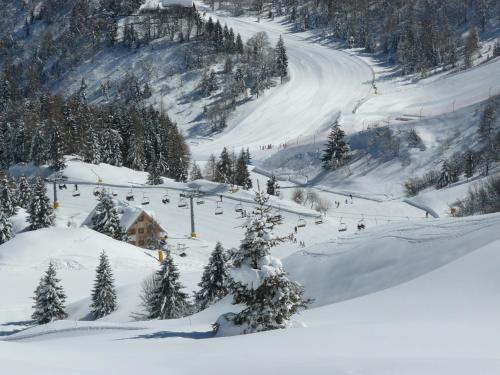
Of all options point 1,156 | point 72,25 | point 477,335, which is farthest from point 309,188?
point 72,25

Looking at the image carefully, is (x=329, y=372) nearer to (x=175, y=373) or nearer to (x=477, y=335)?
(x=175, y=373)

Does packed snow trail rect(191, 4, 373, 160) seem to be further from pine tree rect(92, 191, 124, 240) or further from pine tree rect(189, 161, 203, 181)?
pine tree rect(92, 191, 124, 240)

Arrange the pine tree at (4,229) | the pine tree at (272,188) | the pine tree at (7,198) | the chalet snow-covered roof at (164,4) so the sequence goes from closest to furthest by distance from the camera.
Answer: the pine tree at (4,229) < the pine tree at (7,198) < the pine tree at (272,188) < the chalet snow-covered roof at (164,4)

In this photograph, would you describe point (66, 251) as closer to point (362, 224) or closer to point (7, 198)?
point (7, 198)

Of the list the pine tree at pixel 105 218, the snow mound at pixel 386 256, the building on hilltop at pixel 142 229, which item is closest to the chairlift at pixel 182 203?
the building on hilltop at pixel 142 229

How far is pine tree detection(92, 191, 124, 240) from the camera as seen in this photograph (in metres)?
71.4

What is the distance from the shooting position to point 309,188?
338ft

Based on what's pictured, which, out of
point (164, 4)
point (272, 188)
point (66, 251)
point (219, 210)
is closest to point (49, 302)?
point (66, 251)

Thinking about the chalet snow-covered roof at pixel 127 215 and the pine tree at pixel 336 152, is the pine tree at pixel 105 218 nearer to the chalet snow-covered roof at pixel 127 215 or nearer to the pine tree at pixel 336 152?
the chalet snow-covered roof at pixel 127 215

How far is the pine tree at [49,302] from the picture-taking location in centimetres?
4156

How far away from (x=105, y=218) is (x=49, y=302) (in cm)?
3030

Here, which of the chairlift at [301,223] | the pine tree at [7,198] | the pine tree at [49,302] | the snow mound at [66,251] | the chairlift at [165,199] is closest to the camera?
the pine tree at [49,302]

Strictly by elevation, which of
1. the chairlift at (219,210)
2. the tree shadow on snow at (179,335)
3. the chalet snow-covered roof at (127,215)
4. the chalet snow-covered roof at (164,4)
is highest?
the chalet snow-covered roof at (164,4)

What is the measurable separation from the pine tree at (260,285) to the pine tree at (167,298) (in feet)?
67.4
